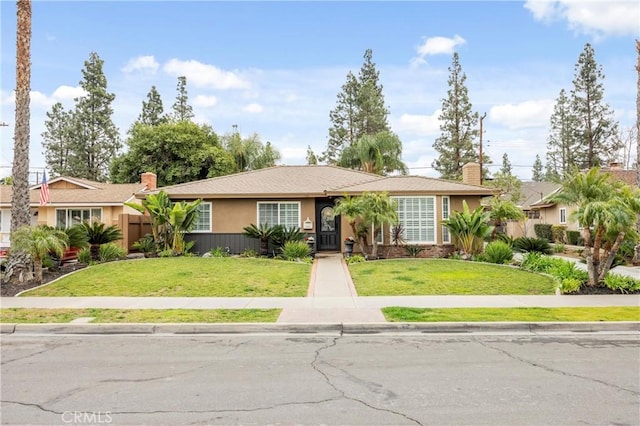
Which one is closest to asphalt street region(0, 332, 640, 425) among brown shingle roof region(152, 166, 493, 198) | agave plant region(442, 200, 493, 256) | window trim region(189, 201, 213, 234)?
agave plant region(442, 200, 493, 256)

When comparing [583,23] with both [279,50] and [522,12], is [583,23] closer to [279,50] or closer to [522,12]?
[522,12]

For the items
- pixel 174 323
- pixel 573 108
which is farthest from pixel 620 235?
pixel 573 108

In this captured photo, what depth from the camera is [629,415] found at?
4.34 meters

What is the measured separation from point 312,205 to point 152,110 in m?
35.9

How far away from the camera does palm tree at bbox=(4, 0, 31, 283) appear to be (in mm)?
13141

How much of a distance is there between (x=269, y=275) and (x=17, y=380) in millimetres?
8613

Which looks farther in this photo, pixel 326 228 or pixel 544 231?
pixel 544 231

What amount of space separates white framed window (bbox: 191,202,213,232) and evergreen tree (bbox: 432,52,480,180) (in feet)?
102

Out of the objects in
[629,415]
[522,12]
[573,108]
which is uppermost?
[573,108]

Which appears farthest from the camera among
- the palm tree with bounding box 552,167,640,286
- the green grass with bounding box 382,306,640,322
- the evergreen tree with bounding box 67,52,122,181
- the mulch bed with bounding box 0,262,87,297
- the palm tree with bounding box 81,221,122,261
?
the evergreen tree with bounding box 67,52,122,181

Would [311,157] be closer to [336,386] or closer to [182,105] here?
[182,105]

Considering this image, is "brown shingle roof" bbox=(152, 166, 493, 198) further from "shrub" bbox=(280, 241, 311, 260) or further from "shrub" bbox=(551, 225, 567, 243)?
"shrub" bbox=(551, 225, 567, 243)

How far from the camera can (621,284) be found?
11539mm

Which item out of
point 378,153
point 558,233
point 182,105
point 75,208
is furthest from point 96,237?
point 182,105
